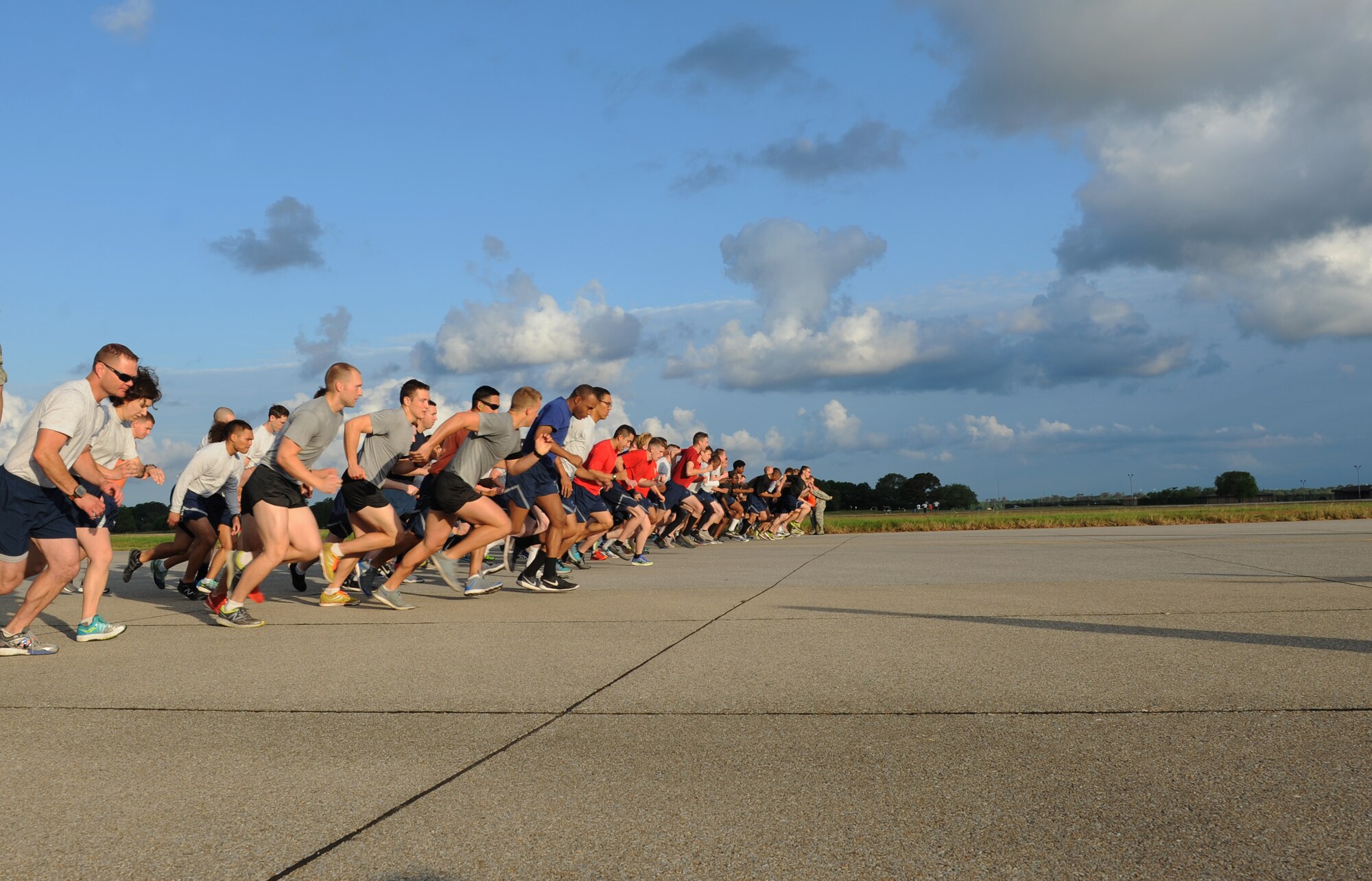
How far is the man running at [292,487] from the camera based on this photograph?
294 inches

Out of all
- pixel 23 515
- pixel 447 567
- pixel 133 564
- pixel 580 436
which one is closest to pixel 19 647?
pixel 23 515

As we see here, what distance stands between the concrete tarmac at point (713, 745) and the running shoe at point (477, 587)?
1.77 metres

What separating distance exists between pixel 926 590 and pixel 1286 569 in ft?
13.5

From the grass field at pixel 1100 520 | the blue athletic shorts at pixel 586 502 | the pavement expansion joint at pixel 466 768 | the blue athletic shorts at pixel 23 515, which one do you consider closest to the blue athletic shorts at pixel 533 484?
the blue athletic shorts at pixel 586 502

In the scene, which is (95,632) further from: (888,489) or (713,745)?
(888,489)

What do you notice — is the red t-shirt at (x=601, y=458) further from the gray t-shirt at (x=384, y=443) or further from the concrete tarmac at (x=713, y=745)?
the concrete tarmac at (x=713, y=745)

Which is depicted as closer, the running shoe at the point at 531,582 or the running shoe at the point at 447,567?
the running shoe at the point at 447,567

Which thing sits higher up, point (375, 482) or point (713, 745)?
point (375, 482)

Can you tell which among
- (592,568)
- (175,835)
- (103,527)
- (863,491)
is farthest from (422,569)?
(863,491)

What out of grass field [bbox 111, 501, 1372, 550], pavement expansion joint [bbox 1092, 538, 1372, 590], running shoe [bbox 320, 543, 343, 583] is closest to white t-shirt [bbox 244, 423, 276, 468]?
running shoe [bbox 320, 543, 343, 583]

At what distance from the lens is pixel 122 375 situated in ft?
20.8

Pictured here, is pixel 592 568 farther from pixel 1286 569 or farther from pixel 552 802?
pixel 552 802

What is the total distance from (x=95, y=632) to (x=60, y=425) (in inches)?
62.9

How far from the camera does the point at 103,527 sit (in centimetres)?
706
